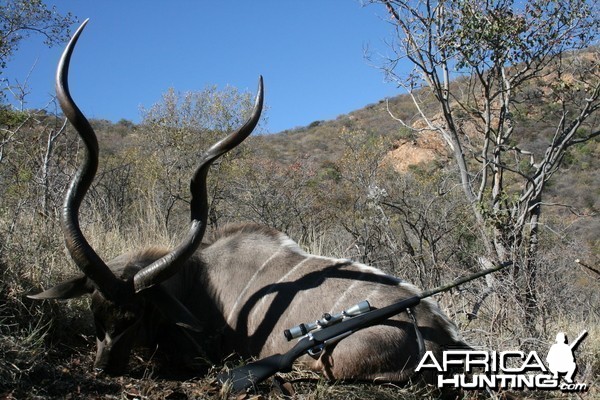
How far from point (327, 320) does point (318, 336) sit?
0.36ft

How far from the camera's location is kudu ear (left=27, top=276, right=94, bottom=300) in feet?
12.4

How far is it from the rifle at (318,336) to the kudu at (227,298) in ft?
0.31

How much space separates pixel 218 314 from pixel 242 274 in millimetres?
320

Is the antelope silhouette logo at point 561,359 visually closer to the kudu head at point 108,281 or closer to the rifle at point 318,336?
the rifle at point 318,336

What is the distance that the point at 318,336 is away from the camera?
11.3 ft

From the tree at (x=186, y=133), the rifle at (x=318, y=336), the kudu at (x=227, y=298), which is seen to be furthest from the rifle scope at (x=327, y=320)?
the tree at (x=186, y=133)

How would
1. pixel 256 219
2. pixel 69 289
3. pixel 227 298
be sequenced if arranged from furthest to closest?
pixel 256 219 → pixel 227 298 → pixel 69 289

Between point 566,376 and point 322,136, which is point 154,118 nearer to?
point 566,376

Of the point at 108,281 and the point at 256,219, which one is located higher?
the point at 256,219

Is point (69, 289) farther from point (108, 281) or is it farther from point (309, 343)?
point (309, 343)

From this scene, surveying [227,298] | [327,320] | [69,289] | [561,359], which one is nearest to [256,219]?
[227,298]

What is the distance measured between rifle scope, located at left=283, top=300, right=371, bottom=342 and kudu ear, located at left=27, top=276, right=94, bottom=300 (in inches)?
51.0

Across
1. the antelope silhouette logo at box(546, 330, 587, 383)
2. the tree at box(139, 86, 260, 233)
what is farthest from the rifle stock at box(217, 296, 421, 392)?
the tree at box(139, 86, 260, 233)

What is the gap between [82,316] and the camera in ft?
14.2
